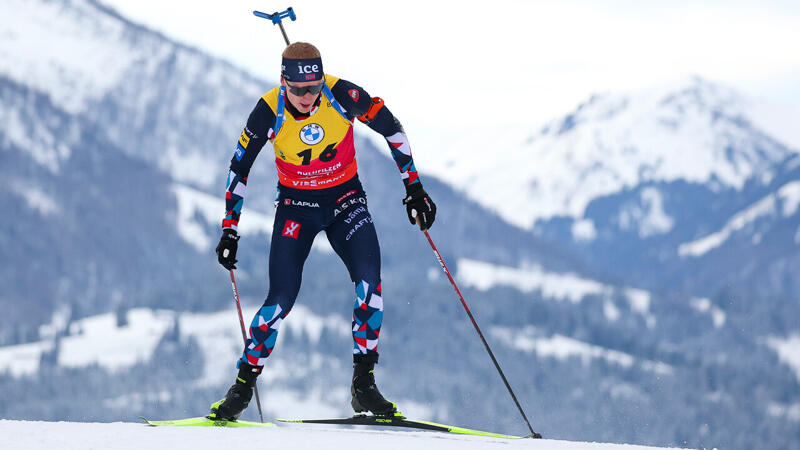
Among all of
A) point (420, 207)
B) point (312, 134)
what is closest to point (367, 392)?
point (420, 207)

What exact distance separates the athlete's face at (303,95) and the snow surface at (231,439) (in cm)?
274

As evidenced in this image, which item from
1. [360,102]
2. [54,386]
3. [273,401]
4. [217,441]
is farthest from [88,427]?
[54,386]

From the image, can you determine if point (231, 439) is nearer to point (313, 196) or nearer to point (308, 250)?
point (308, 250)

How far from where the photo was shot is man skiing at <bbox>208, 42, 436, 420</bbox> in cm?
810

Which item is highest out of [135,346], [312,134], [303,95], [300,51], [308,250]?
[135,346]

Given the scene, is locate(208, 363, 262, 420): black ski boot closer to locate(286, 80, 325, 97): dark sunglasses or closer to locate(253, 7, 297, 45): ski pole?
locate(286, 80, 325, 97): dark sunglasses

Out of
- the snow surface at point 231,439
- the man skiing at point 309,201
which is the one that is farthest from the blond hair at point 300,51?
the snow surface at point 231,439

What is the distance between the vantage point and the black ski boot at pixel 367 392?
27.7 ft

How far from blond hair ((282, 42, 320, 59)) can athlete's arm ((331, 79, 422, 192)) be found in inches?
14.3

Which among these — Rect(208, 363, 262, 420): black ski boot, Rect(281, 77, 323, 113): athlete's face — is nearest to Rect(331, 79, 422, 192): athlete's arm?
Rect(281, 77, 323, 113): athlete's face

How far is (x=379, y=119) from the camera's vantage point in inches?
335

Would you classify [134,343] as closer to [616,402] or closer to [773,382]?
[616,402]

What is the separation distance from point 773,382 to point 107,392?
13088cm

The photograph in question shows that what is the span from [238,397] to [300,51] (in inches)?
121
